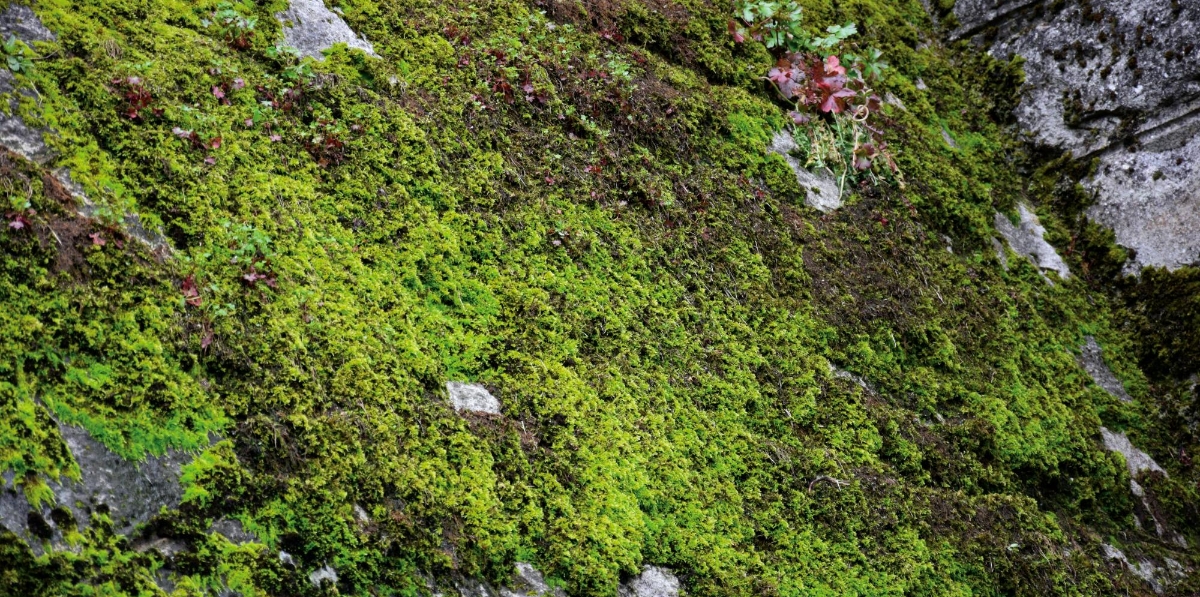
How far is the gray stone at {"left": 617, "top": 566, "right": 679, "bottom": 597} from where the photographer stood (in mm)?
4480

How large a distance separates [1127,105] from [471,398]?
8853mm

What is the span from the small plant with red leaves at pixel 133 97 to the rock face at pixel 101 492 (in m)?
2.10

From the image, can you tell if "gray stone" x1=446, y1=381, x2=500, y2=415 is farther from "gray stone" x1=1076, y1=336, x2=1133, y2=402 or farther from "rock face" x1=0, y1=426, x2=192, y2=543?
"gray stone" x1=1076, y1=336, x2=1133, y2=402

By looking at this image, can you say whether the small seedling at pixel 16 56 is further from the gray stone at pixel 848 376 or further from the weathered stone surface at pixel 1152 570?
the weathered stone surface at pixel 1152 570

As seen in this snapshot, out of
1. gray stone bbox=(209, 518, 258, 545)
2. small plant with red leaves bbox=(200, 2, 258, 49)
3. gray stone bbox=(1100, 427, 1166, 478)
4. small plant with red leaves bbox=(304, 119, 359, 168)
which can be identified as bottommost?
gray stone bbox=(209, 518, 258, 545)

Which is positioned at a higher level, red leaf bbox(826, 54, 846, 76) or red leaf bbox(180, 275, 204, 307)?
red leaf bbox(826, 54, 846, 76)

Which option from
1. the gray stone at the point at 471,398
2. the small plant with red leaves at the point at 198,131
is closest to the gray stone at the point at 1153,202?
the gray stone at the point at 471,398

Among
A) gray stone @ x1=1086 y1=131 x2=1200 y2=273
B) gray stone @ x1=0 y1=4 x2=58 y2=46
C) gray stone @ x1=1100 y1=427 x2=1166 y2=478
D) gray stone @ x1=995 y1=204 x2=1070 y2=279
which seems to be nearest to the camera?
gray stone @ x1=0 y1=4 x2=58 y2=46

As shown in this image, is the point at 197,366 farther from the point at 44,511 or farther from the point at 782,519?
the point at 782,519

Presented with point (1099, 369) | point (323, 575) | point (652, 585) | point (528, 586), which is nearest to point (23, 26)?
point (323, 575)

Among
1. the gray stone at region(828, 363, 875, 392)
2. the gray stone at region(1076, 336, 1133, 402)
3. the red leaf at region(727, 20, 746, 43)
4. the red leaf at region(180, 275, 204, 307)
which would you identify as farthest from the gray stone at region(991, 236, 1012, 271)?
the red leaf at region(180, 275, 204, 307)

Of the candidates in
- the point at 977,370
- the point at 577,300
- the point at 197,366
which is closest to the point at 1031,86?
the point at 977,370

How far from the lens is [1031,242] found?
29.7 ft

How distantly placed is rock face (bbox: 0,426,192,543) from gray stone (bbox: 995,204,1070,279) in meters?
8.52
